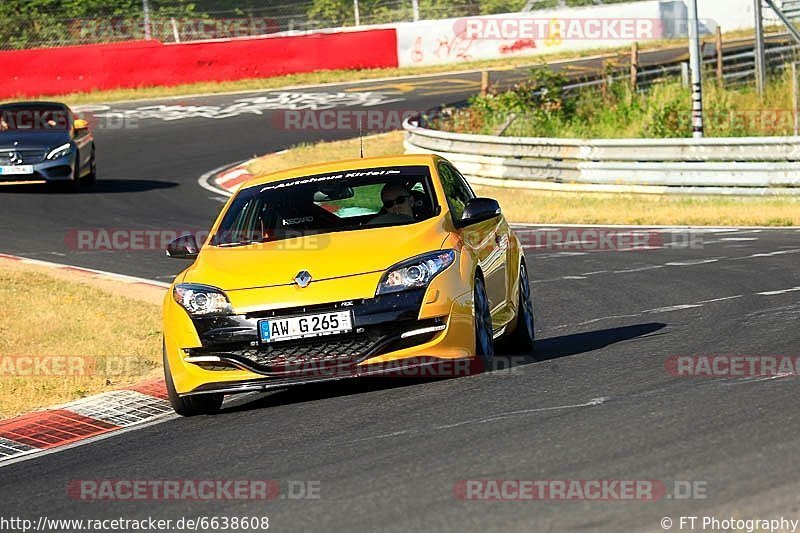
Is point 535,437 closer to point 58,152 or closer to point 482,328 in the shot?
point 482,328

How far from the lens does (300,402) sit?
29.8 feet

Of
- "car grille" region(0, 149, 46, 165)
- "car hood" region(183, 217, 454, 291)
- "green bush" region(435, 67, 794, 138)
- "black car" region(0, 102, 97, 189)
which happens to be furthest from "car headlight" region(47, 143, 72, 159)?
"car hood" region(183, 217, 454, 291)

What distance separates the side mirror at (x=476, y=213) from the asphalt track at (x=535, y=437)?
38.8 inches

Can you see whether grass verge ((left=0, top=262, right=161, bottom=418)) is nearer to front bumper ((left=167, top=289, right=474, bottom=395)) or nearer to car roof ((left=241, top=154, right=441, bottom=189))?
car roof ((left=241, top=154, right=441, bottom=189))

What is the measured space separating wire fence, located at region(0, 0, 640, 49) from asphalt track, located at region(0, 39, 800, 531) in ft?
100.0

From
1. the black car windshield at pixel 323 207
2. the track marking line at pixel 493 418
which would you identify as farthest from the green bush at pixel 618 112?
the track marking line at pixel 493 418

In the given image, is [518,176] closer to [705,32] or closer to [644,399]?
[644,399]

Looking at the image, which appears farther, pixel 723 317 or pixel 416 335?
pixel 723 317

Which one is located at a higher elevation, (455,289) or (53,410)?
(455,289)

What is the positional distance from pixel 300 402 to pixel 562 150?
15.1 m

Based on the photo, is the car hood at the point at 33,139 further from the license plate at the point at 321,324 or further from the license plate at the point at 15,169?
the license plate at the point at 321,324

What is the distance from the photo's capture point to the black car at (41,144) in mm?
24391

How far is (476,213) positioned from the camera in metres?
9.49

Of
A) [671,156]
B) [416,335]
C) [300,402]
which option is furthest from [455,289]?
[671,156]
